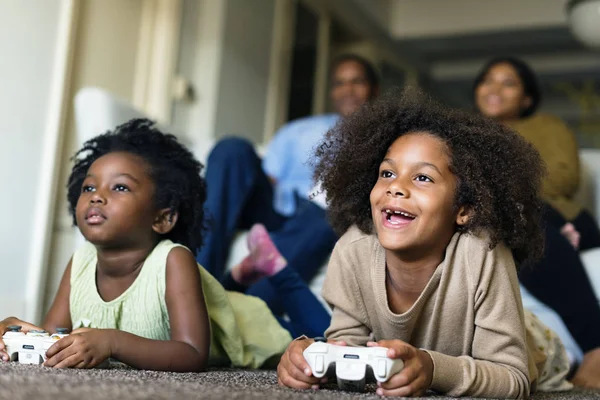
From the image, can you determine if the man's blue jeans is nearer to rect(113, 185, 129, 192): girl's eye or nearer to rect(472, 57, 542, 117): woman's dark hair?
rect(113, 185, 129, 192): girl's eye

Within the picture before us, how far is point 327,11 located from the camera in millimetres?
4055

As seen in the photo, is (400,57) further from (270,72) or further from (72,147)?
(72,147)

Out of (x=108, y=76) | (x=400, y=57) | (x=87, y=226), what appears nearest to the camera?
(x=87, y=226)

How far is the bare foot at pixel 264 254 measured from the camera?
1514mm

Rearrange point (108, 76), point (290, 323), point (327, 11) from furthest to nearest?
point (327, 11), point (108, 76), point (290, 323)

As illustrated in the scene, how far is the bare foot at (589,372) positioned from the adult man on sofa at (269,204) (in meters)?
0.59

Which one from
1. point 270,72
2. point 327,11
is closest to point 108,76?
point 270,72

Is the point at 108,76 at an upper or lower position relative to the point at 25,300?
upper

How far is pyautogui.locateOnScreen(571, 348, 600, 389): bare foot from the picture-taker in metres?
1.33

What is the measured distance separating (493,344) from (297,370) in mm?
288

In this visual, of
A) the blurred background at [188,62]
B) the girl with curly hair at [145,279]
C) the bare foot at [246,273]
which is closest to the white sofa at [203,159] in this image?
the blurred background at [188,62]

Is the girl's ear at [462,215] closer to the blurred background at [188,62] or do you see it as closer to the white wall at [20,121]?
the blurred background at [188,62]

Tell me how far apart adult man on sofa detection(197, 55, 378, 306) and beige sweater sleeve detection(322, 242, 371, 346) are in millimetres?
351

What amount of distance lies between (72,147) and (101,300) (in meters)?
1.07
